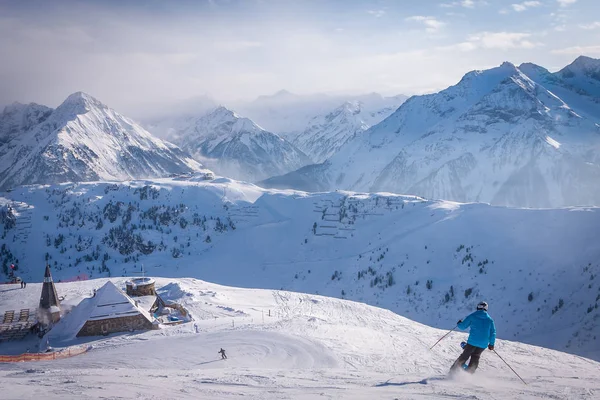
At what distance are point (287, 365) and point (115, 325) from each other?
17.9 metres

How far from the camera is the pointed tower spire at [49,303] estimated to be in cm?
3472

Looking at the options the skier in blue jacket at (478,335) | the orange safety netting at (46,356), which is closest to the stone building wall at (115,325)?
the orange safety netting at (46,356)

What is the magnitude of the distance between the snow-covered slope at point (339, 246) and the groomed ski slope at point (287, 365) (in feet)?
66.7

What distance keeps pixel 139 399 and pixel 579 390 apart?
12664mm

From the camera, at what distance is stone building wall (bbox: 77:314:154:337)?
99.1ft

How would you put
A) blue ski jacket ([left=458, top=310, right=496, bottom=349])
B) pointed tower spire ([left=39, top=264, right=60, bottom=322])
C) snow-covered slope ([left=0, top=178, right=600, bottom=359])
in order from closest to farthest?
blue ski jacket ([left=458, top=310, right=496, bottom=349]), pointed tower spire ([left=39, top=264, right=60, bottom=322]), snow-covered slope ([left=0, top=178, right=600, bottom=359])

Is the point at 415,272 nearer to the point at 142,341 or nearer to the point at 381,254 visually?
the point at 381,254

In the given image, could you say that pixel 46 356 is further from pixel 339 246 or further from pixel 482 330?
pixel 339 246

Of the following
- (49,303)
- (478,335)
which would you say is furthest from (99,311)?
(478,335)

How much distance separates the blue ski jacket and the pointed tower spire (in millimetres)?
33434

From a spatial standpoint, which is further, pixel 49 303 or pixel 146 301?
pixel 146 301

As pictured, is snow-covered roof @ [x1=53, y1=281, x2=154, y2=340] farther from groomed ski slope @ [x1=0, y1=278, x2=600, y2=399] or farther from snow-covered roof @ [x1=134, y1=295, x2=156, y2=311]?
snow-covered roof @ [x1=134, y1=295, x2=156, y2=311]

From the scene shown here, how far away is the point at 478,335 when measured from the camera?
14.9m

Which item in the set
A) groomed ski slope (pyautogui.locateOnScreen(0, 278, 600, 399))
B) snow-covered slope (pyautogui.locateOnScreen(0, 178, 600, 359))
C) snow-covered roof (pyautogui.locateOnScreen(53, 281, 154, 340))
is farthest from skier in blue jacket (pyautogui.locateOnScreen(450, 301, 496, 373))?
snow-covered slope (pyautogui.locateOnScreen(0, 178, 600, 359))
